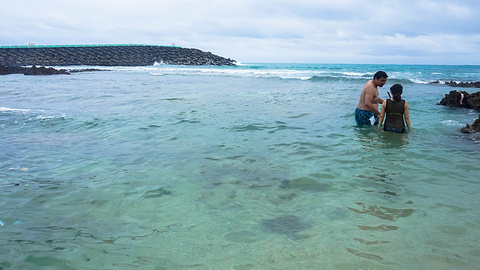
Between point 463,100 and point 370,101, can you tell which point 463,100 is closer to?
point 463,100

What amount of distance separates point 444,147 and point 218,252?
559cm

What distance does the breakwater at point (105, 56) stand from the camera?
53625 millimetres

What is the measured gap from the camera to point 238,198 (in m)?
3.80

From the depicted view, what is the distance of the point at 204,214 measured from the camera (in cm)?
339

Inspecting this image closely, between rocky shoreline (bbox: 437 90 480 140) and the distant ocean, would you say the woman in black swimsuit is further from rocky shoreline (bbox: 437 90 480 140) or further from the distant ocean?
rocky shoreline (bbox: 437 90 480 140)

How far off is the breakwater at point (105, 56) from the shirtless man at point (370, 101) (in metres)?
56.8

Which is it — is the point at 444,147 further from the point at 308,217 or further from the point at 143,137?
the point at 143,137

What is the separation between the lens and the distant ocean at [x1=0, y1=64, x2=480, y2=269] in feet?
8.60

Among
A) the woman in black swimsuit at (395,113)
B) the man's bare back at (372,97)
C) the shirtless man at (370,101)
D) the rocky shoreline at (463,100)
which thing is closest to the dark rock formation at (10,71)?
the shirtless man at (370,101)

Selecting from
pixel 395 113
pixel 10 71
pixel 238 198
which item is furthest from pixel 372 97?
pixel 10 71

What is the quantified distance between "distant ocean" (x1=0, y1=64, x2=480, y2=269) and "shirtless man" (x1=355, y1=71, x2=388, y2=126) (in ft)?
1.01

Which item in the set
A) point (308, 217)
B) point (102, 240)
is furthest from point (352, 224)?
point (102, 240)

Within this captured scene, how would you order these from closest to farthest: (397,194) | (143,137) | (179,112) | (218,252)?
(218,252) < (397,194) < (143,137) < (179,112)

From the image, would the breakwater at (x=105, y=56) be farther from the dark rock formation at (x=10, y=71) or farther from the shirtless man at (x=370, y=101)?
the shirtless man at (x=370, y=101)
